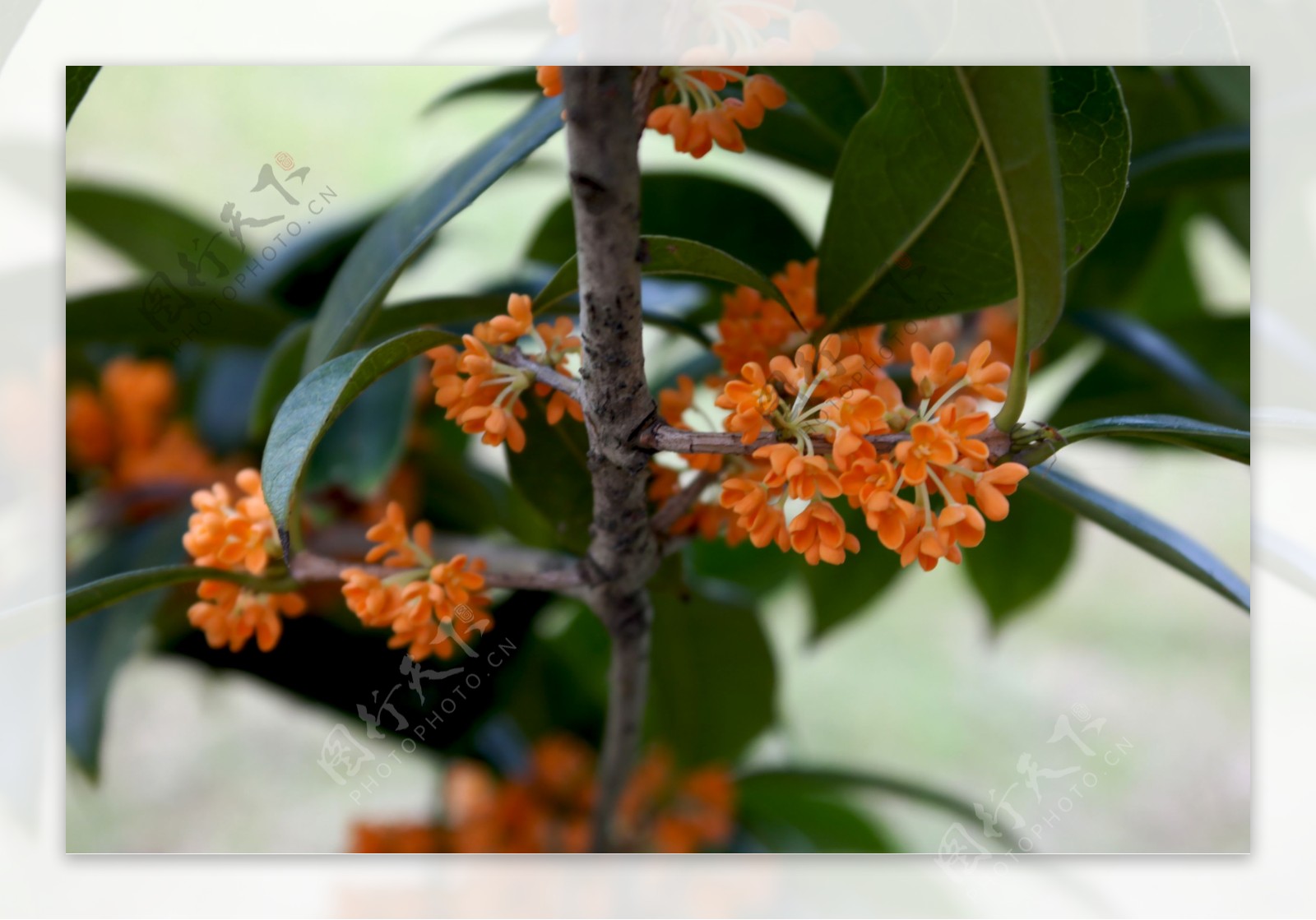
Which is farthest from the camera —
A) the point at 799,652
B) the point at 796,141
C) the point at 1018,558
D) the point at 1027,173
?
the point at 799,652

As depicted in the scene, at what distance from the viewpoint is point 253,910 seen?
690 mm

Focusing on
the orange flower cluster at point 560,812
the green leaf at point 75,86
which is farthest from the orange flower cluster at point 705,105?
the orange flower cluster at point 560,812

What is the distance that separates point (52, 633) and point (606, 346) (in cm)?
47

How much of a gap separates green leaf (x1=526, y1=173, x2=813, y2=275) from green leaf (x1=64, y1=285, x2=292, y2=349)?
27 cm

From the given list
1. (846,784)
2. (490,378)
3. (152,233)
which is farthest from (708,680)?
(152,233)

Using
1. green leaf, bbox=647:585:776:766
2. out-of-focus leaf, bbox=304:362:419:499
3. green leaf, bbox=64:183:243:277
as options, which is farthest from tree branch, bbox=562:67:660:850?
green leaf, bbox=64:183:243:277

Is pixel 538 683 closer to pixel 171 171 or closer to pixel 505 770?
pixel 505 770

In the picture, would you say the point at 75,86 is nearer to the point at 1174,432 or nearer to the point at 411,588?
the point at 411,588

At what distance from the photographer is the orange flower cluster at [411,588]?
47cm

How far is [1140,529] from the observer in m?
0.54

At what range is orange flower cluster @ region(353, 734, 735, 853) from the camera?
2.67 ft

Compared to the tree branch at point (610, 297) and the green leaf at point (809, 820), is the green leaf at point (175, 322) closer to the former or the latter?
the tree branch at point (610, 297)

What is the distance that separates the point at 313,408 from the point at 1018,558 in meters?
0.75

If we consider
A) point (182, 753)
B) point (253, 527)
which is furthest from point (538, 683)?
point (182, 753)
